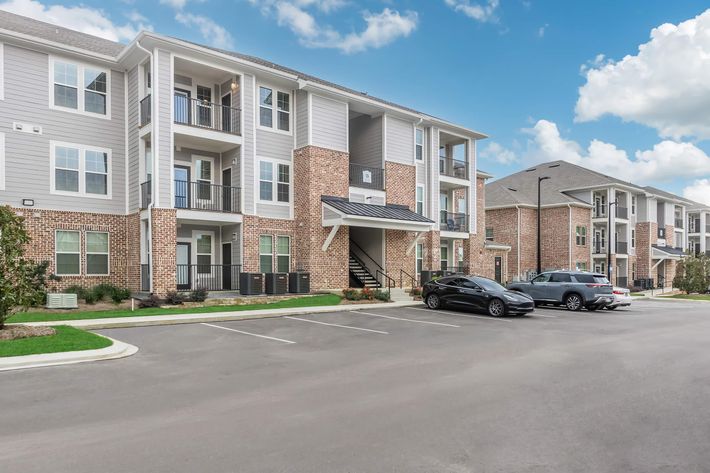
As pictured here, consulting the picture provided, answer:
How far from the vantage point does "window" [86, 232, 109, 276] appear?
19.6m

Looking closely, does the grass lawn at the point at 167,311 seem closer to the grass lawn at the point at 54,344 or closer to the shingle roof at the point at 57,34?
the grass lawn at the point at 54,344

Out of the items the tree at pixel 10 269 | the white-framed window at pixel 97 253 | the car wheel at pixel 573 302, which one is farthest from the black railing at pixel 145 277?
the car wheel at pixel 573 302

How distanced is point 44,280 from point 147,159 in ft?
19.9

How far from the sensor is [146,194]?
1972 centimetres

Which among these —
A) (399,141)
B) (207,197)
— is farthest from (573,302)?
(207,197)

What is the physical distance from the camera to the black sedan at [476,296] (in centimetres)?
1764

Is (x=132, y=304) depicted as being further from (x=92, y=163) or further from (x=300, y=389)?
(x=300, y=389)

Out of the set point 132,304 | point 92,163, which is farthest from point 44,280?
point 92,163

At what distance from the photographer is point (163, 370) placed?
341 inches

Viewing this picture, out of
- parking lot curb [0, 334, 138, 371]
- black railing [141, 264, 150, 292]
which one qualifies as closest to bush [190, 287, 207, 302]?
black railing [141, 264, 150, 292]

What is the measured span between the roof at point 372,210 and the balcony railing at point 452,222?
168 inches

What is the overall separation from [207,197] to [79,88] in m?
6.45

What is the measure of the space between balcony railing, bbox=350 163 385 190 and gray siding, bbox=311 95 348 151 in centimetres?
178

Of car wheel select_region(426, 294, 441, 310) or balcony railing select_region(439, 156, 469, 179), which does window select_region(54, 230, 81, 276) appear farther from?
balcony railing select_region(439, 156, 469, 179)
